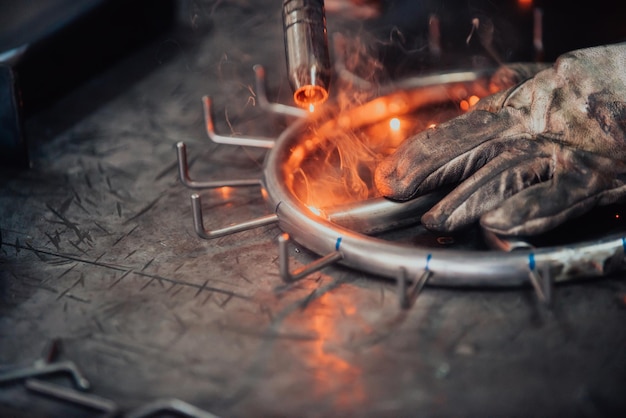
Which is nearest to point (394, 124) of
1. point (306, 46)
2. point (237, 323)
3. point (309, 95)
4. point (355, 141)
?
point (355, 141)

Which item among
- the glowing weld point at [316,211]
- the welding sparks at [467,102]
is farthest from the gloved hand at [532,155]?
the welding sparks at [467,102]

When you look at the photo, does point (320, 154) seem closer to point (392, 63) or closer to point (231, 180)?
point (231, 180)

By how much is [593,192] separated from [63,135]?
1.37 meters

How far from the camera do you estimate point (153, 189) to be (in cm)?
181

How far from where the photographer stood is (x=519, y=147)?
4.88 feet

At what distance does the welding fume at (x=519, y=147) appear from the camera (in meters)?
1.40

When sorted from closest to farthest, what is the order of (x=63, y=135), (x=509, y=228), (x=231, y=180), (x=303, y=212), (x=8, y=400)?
(x=8, y=400) → (x=509, y=228) → (x=303, y=212) → (x=231, y=180) → (x=63, y=135)

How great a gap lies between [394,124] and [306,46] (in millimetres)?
514

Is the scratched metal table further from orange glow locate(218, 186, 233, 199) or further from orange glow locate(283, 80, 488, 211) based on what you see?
orange glow locate(283, 80, 488, 211)

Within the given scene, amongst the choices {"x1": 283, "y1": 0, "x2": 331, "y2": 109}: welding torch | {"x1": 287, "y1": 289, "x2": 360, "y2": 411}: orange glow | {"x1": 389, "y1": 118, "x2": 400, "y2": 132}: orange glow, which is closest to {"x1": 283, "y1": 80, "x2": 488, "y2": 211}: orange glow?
{"x1": 389, "y1": 118, "x2": 400, "y2": 132}: orange glow

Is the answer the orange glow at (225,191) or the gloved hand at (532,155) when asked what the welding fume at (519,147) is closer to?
the gloved hand at (532,155)

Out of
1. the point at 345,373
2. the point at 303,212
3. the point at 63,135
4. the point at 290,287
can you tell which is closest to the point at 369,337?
the point at 345,373

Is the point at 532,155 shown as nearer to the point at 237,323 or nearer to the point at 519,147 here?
the point at 519,147

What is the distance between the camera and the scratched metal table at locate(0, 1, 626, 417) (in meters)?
1.18
